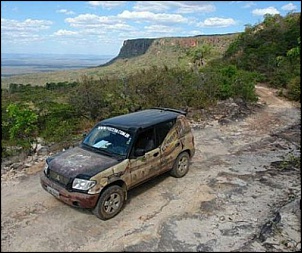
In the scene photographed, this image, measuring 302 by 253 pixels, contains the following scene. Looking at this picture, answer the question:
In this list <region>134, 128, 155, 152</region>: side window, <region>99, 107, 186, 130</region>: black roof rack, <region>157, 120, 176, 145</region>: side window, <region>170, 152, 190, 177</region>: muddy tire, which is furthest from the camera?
<region>170, 152, 190, 177</region>: muddy tire

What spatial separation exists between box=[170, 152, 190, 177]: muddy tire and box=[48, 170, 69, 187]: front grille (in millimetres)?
2664

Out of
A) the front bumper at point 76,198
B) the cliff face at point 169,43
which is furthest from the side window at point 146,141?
the cliff face at point 169,43

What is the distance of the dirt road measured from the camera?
4.96m

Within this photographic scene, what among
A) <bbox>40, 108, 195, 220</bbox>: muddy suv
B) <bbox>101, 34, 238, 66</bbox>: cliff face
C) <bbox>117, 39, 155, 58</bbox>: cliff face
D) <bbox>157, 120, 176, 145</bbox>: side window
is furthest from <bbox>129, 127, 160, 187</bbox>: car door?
<bbox>117, 39, 155, 58</bbox>: cliff face

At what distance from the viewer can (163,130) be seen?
6844 mm

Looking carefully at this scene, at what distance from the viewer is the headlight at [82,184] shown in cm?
531

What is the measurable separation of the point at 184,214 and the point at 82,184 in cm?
192

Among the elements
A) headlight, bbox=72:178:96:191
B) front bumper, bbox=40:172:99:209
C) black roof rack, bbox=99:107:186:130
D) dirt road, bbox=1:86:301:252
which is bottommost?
dirt road, bbox=1:86:301:252

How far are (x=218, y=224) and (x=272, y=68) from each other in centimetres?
1971

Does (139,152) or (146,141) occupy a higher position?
(146,141)

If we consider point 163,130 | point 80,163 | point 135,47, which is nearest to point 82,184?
point 80,163

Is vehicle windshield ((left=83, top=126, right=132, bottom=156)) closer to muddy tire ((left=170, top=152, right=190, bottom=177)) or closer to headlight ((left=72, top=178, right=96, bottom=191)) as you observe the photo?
headlight ((left=72, top=178, right=96, bottom=191))

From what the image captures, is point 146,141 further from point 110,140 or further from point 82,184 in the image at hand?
point 82,184

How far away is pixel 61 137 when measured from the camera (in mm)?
9828
